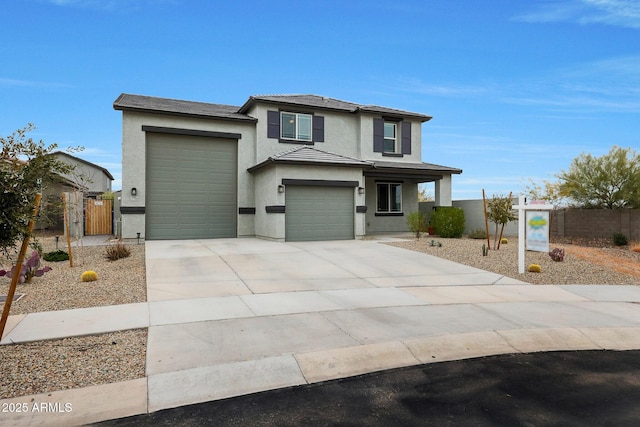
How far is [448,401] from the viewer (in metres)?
3.95

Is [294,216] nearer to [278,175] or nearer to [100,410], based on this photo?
[278,175]

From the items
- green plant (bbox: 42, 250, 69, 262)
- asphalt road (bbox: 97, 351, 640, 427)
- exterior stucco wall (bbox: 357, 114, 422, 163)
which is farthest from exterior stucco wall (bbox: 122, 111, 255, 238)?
asphalt road (bbox: 97, 351, 640, 427)

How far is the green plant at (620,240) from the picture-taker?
63.8 feet

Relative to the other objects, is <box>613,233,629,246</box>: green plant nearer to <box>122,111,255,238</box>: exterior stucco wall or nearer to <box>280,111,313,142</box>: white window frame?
<box>280,111,313,142</box>: white window frame

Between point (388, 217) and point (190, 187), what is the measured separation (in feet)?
36.5

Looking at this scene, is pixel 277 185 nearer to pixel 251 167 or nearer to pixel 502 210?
pixel 251 167

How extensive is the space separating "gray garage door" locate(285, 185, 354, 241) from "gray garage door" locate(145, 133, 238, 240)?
144 inches

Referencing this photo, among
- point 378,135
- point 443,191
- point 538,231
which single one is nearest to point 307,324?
point 538,231

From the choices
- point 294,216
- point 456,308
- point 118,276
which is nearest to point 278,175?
point 294,216

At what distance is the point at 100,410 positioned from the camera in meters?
3.70

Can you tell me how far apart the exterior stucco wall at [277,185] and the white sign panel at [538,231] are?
750 centimetres

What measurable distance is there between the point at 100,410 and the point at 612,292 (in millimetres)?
10410

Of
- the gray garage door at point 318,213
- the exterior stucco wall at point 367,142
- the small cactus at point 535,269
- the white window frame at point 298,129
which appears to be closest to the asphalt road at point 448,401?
the small cactus at point 535,269

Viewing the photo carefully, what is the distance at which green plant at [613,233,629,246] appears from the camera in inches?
765
